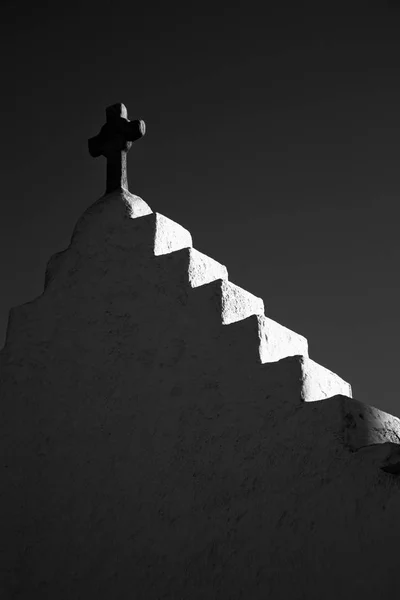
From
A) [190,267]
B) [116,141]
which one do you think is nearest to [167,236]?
[190,267]

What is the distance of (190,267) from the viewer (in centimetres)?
581

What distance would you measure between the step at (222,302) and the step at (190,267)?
15 cm

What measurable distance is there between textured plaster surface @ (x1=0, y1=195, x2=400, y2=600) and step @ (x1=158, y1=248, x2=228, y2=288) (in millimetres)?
16

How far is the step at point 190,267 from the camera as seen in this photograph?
581 cm

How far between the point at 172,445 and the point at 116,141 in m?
2.80

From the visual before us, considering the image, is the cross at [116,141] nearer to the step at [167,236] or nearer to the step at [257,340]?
the step at [167,236]

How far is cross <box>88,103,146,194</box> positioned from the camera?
689 cm

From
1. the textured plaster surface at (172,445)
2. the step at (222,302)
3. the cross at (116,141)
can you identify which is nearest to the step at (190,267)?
the textured plaster surface at (172,445)

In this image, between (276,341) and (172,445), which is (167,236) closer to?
(276,341)

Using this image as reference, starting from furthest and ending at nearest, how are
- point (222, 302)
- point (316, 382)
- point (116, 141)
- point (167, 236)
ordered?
1. point (116, 141)
2. point (167, 236)
3. point (222, 302)
4. point (316, 382)

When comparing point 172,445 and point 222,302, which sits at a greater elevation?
point 222,302

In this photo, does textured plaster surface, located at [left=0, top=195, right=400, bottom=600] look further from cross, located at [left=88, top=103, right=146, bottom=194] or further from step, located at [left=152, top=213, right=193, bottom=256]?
cross, located at [left=88, top=103, right=146, bottom=194]

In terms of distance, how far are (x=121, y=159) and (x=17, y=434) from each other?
237 cm

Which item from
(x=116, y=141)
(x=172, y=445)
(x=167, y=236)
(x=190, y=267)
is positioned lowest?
(x=172, y=445)
